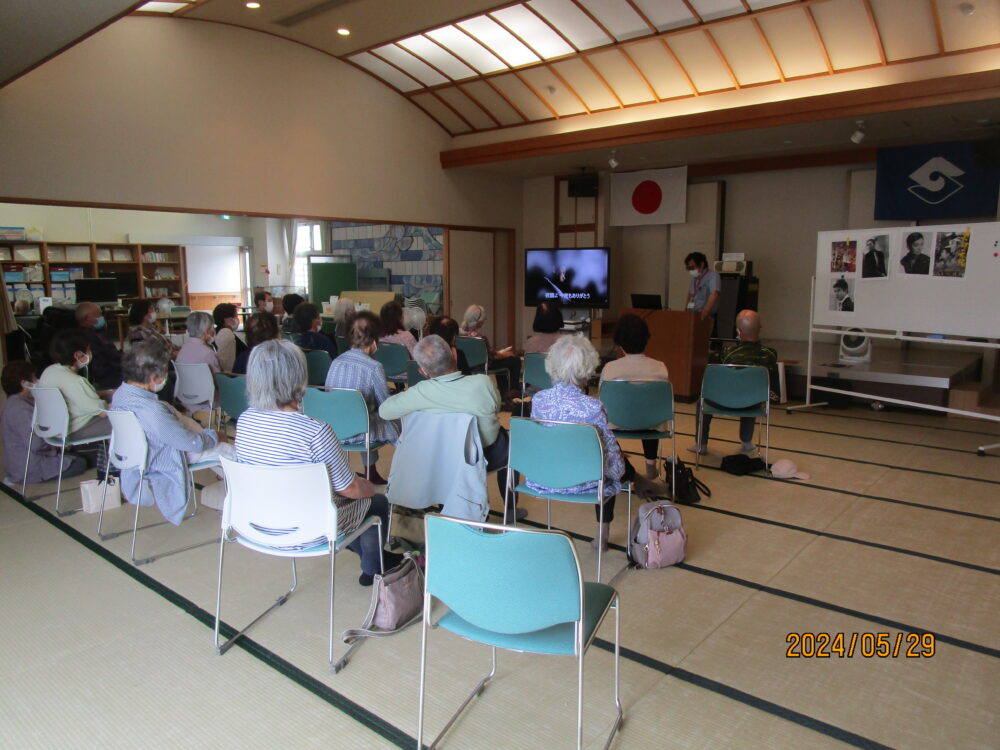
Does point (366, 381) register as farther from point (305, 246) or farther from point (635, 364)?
point (305, 246)

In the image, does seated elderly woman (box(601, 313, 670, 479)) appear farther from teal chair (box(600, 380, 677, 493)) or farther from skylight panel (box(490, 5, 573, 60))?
skylight panel (box(490, 5, 573, 60))

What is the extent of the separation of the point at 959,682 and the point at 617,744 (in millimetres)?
1288

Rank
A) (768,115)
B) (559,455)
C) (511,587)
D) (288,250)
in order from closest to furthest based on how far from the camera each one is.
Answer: (511,587) < (559,455) < (768,115) < (288,250)

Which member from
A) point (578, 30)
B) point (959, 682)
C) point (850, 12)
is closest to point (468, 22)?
point (578, 30)

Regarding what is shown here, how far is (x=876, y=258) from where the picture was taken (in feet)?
20.5

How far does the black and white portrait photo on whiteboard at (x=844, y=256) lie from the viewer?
644 centimetres

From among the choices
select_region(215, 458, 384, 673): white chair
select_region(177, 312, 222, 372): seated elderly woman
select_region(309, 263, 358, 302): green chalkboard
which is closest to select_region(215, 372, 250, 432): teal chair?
select_region(177, 312, 222, 372): seated elderly woman

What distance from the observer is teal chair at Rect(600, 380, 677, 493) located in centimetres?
402

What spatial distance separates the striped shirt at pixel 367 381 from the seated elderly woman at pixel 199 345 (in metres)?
1.73

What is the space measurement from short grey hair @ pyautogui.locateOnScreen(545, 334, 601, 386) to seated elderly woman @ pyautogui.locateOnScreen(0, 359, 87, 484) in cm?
341

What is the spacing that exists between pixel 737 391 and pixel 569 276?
583cm

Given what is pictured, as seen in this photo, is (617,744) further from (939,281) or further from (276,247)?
(276,247)

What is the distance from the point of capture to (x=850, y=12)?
20.1 feet

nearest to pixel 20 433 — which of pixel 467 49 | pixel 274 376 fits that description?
pixel 274 376
